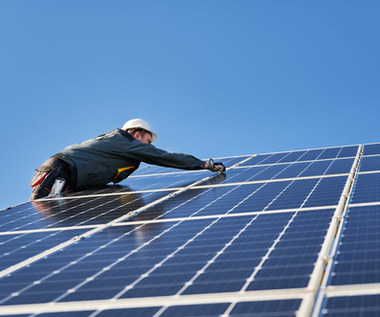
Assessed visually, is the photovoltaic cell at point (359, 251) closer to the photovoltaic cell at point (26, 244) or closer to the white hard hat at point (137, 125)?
the photovoltaic cell at point (26, 244)

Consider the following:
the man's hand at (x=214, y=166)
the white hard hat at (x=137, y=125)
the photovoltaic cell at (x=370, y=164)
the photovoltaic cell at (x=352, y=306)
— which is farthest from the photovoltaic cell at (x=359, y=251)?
the white hard hat at (x=137, y=125)

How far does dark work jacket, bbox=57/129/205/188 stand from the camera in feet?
33.0

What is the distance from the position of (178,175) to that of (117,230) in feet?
16.6

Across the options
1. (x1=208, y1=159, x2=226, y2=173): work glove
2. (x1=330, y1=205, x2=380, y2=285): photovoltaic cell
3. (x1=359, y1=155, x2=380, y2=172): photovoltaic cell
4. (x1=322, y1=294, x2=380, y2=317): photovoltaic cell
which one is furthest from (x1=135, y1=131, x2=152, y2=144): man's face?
(x1=322, y1=294, x2=380, y2=317): photovoltaic cell

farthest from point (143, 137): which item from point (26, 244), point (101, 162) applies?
point (26, 244)

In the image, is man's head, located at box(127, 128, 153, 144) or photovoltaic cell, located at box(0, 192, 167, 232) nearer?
photovoltaic cell, located at box(0, 192, 167, 232)

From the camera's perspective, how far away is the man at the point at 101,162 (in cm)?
987

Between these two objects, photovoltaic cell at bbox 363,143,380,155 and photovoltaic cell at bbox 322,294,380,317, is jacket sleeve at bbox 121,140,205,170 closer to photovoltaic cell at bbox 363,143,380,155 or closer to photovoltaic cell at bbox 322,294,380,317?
photovoltaic cell at bbox 363,143,380,155

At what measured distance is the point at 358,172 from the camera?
8.74m

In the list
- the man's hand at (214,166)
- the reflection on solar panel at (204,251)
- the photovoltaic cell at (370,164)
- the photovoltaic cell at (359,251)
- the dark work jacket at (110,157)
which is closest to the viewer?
the reflection on solar panel at (204,251)

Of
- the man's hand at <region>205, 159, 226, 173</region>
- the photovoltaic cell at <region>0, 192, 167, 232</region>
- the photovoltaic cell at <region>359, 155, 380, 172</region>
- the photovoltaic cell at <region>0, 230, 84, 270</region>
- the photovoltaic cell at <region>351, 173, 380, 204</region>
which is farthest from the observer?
the man's hand at <region>205, 159, 226, 173</region>

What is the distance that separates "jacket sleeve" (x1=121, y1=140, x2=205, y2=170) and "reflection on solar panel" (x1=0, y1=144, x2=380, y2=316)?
1.45 m

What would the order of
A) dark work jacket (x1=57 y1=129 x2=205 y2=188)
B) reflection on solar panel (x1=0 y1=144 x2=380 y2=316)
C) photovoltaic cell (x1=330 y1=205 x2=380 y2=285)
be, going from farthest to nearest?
dark work jacket (x1=57 y1=129 x2=205 y2=188) → photovoltaic cell (x1=330 y1=205 x2=380 y2=285) → reflection on solar panel (x1=0 y1=144 x2=380 y2=316)

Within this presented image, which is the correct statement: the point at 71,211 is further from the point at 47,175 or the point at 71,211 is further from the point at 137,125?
the point at 137,125
